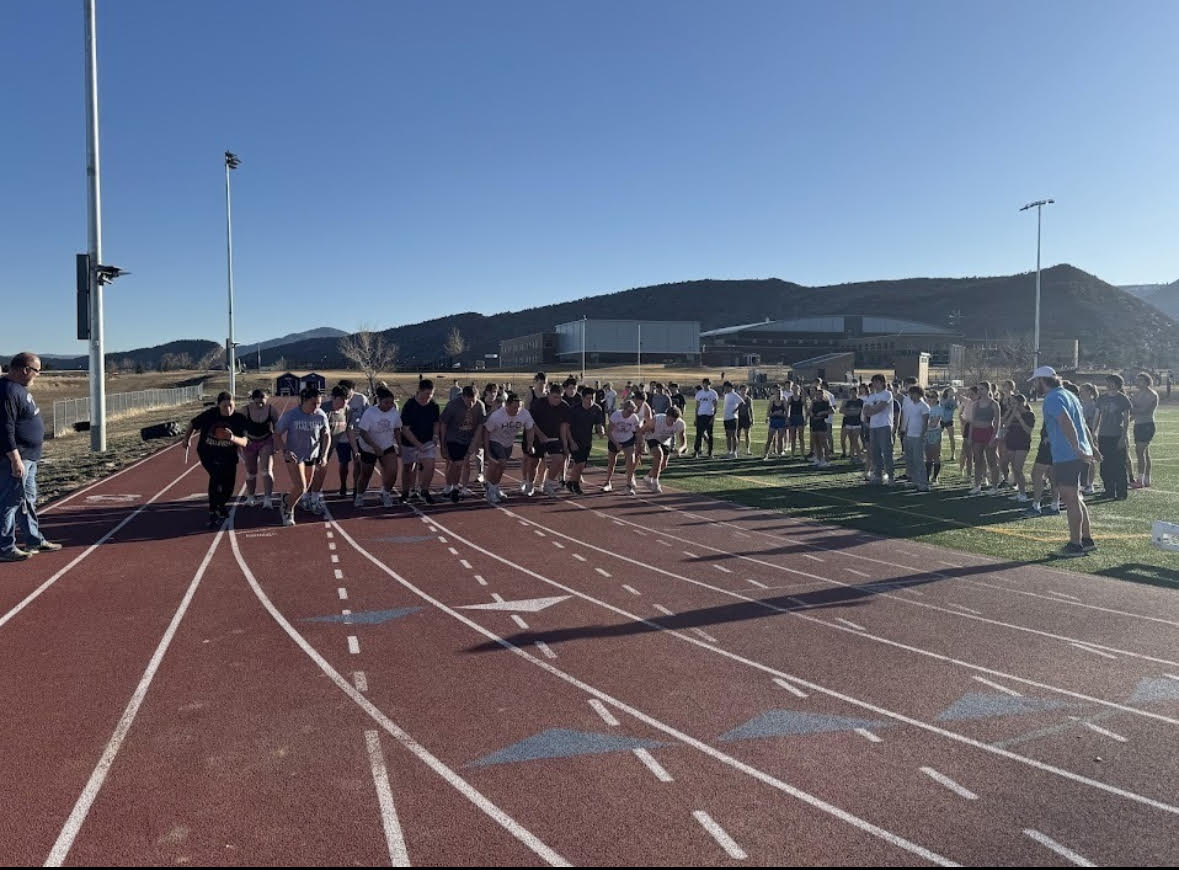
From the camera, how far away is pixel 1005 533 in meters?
10.9

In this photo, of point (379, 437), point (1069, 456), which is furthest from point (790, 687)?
point (379, 437)

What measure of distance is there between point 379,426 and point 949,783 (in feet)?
32.8

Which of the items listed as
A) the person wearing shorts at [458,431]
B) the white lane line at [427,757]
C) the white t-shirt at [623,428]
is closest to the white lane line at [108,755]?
the white lane line at [427,757]

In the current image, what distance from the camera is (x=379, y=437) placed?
12.7m

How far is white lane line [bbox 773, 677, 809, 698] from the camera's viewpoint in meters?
5.43

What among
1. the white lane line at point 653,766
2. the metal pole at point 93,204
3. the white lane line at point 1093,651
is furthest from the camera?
the metal pole at point 93,204

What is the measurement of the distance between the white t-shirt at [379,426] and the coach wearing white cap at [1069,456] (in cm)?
871

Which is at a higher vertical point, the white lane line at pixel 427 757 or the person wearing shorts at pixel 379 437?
the person wearing shorts at pixel 379 437

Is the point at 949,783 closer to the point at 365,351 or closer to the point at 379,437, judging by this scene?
the point at 379,437

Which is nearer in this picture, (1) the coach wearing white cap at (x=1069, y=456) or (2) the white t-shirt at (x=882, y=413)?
(1) the coach wearing white cap at (x=1069, y=456)

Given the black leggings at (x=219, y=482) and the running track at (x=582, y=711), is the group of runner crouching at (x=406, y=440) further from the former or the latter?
the running track at (x=582, y=711)

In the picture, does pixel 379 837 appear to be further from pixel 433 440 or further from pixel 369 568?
pixel 433 440

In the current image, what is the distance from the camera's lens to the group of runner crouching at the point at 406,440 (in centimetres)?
1138

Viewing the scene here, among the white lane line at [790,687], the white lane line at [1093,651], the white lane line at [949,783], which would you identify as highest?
the white lane line at [1093,651]
